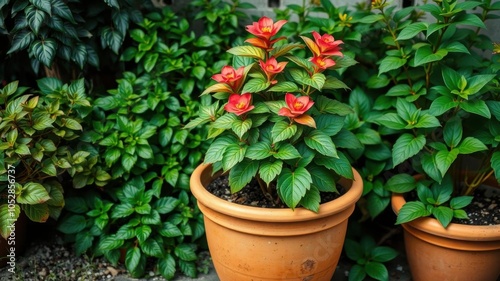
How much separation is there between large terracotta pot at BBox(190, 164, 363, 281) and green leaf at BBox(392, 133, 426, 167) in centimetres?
23

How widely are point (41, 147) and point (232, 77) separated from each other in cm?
97

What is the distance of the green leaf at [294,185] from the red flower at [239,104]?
0.31m

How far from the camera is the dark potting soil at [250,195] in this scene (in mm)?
2547

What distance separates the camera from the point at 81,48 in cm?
297

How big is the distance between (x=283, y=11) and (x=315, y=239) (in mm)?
1492

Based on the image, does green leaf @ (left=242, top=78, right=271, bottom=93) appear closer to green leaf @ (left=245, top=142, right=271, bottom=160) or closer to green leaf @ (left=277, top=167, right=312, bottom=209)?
green leaf @ (left=245, top=142, right=271, bottom=160)

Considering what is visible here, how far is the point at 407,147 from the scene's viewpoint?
2549mm

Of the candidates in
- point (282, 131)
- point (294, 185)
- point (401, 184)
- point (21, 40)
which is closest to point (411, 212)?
point (401, 184)

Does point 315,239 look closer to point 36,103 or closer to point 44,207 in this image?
point 44,207

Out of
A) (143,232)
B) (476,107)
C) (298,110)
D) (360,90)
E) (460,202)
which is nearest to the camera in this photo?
(298,110)

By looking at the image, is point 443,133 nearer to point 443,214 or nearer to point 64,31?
point 443,214

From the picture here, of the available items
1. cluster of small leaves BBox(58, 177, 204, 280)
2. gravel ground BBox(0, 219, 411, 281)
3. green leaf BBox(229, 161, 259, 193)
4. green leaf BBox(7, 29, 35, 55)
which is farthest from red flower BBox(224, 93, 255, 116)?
green leaf BBox(7, 29, 35, 55)

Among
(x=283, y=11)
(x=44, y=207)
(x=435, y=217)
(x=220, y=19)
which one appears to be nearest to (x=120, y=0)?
(x=220, y=19)

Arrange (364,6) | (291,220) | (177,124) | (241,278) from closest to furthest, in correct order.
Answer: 1. (291,220)
2. (241,278)
3. (177,124)
4. (364,6)
